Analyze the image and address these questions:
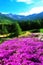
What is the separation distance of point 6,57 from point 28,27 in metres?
65.9

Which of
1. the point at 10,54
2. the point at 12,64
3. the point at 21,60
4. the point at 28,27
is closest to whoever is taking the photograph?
the point at 12,64

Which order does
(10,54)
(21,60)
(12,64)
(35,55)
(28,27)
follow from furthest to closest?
(28,27) → (10,54) → (35,55) → (21,60) → (12,64)

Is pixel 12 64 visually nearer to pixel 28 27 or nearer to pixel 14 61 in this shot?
pixel 14 61

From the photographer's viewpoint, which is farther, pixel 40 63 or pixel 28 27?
pixel 28 27

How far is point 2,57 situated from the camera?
7152mm

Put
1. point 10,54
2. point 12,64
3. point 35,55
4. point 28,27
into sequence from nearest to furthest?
point 12,64, point 35,55, point 10,54, point 28,27

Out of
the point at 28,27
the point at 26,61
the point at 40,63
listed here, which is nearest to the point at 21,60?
the point at 26,61

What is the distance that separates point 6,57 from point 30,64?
1.25 metres

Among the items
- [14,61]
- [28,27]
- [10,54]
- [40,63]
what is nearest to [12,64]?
[14,61]

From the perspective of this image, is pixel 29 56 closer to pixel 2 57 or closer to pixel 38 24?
pixel 2 57

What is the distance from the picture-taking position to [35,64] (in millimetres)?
6273

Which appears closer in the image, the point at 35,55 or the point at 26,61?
the point at 26,61

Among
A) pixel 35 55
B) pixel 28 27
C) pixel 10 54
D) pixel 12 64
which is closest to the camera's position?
pixel 12 64

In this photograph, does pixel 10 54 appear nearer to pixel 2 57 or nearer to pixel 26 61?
pixel 2 57
